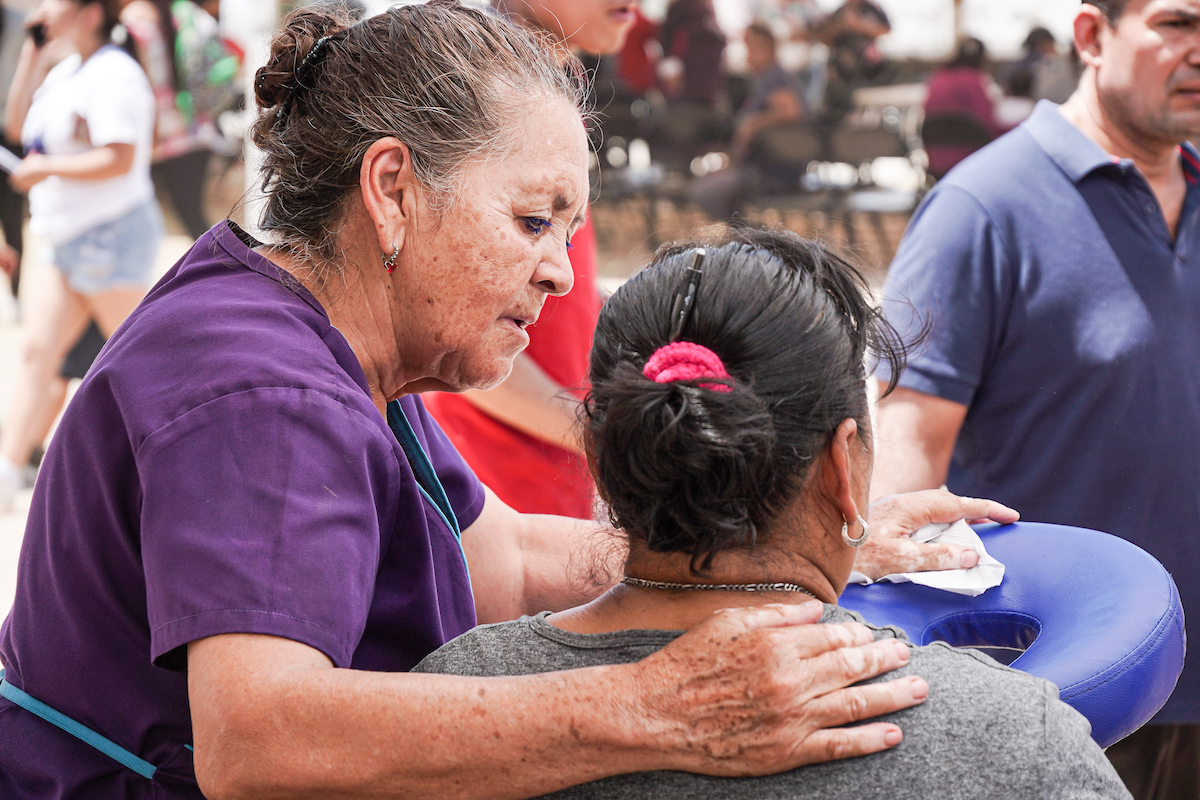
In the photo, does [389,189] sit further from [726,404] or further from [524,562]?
[524,562]

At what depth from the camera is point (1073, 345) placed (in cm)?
210

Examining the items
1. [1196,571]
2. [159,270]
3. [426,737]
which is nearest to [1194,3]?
[1196,571]

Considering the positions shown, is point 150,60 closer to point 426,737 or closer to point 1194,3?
point 1194,3

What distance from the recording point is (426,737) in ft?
3.44

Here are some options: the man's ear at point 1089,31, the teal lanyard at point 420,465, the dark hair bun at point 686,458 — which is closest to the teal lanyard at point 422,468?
the teal lanyard at point 420,465

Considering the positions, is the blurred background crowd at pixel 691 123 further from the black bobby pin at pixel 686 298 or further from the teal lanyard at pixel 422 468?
the black bobby pin at pixel 686 298

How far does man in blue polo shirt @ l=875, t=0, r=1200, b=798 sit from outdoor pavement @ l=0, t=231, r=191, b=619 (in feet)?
5.25

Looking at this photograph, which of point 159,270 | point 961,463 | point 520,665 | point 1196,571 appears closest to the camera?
point 520,665

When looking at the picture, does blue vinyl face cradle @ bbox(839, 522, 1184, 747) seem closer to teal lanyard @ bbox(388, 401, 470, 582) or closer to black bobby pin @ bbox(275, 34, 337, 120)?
teal lanyard @ bbox(388, 401, 470, 582)

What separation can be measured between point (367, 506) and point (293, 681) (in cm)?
20

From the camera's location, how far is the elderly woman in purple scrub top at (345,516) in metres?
1.05

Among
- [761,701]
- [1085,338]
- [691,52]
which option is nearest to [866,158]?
[691,52]

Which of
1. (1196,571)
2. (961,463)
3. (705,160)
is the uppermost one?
(961,463)

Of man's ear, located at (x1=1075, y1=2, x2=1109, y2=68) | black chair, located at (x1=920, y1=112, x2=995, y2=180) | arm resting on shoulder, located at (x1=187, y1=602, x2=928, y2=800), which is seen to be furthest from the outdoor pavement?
black chair, located at (x1=920, y1=112, x2=995, y2=180)
